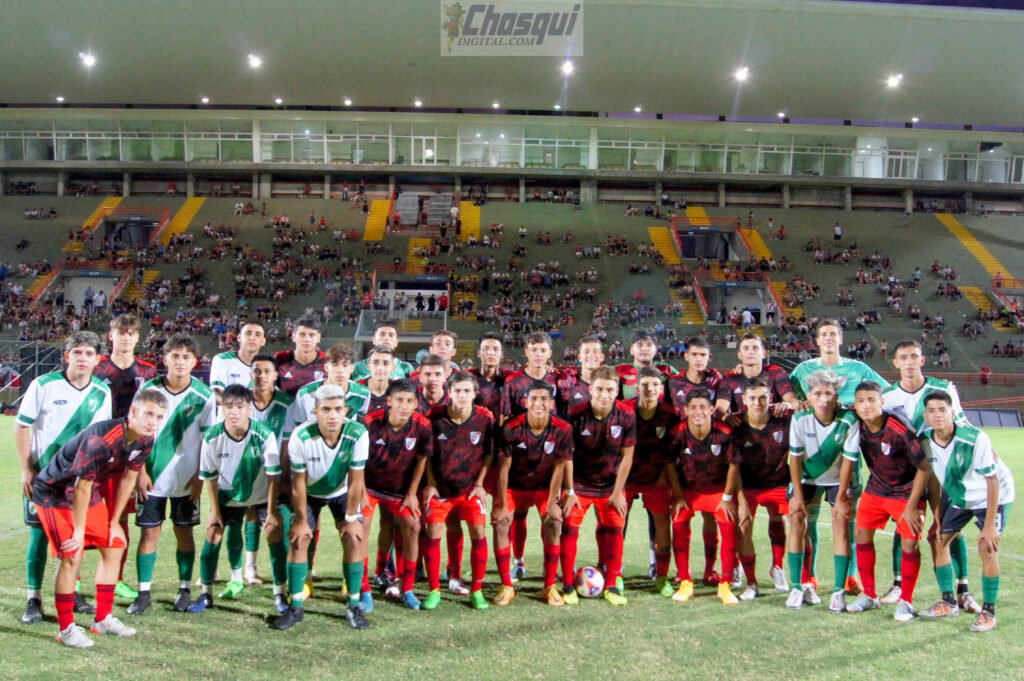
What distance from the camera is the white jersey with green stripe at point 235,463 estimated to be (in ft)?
18.4

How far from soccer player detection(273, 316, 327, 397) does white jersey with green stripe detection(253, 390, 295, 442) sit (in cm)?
31

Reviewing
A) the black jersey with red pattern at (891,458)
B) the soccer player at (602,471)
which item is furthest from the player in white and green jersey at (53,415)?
the black jersey with red pattern at (891,458)

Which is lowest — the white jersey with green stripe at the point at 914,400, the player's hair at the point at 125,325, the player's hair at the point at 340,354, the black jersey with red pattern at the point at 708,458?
the black jersey with red pattern at the point at 708,458

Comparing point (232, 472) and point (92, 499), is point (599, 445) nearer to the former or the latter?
point (232, 472)

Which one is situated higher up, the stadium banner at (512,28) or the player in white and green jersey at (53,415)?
the stadium banner at (512,28)

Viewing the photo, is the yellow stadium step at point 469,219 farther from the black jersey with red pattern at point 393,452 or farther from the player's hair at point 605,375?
the black jersey with red pattern at point 393,452

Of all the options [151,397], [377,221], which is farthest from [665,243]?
[151,397]

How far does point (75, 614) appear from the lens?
5387 millimetres

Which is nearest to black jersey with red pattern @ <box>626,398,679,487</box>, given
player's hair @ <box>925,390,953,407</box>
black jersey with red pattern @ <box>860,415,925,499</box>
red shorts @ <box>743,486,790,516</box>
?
red shorts @ <box>743,486,790,516</box>

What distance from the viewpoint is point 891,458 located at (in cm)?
573

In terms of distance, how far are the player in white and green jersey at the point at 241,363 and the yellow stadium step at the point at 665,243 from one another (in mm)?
30890

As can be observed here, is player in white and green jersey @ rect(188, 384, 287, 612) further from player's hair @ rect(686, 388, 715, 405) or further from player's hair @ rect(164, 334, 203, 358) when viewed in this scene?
player's hair @ rect(686, 388, 715, 405)

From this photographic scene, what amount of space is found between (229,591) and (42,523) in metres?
1.43

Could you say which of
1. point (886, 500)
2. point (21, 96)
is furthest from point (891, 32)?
point (21, 96)
